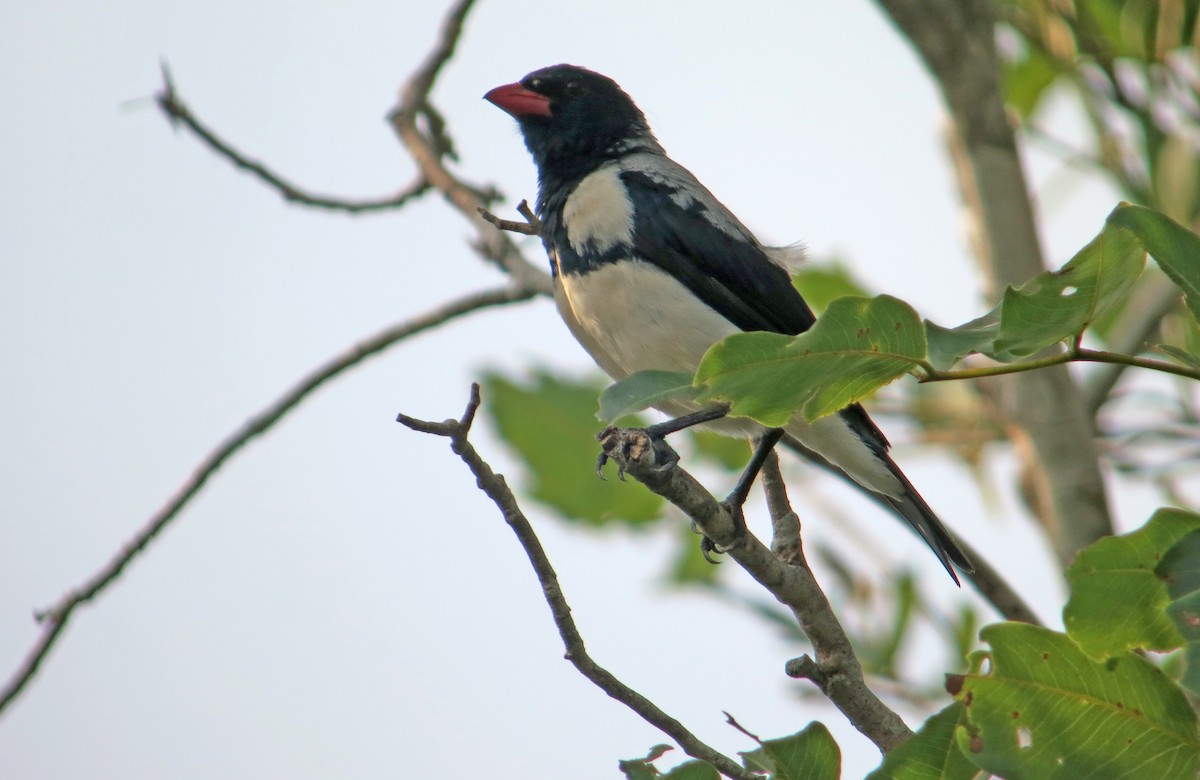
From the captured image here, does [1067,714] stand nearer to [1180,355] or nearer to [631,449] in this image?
[1180,355]

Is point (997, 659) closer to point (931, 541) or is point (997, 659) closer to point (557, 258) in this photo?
point (931, 541)

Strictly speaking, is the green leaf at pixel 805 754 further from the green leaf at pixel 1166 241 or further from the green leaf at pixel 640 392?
the green leaf at pixel 1166 241

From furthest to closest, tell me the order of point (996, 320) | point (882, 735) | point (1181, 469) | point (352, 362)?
point (1181, 469) < point (352, 362) < point (882, 735) < point (996, 320)

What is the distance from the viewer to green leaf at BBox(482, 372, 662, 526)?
15.5ft

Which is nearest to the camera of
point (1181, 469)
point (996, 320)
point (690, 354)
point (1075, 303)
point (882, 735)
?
point (1075, 303)

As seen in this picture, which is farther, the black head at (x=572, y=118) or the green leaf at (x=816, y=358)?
the black head at (x=572, y=118)

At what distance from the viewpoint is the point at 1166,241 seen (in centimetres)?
199

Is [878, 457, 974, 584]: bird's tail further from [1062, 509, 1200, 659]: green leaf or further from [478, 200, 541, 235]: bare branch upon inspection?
[1062, 509, 1200, 659]: green leaf

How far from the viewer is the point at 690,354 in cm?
439

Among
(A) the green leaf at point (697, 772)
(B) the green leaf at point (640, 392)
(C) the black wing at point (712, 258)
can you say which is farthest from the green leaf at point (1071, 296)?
(C) the black wing at point (712, 258)

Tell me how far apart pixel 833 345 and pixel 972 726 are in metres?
0.68

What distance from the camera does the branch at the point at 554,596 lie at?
244cm

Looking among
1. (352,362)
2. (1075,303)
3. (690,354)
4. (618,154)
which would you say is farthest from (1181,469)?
(1075,303)

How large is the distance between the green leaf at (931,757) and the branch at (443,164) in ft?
8.46
